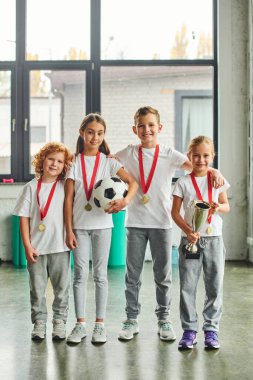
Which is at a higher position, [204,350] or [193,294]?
[193,294]

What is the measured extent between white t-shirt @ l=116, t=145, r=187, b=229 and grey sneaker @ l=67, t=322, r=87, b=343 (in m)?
0.62

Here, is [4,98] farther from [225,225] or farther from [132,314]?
[132,314]

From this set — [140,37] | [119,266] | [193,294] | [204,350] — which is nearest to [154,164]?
[193,294]

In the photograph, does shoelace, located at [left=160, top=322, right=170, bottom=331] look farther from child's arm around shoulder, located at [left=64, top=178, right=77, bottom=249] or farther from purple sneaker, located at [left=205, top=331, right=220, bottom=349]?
child's arm around shoulder, located at [left=64, top=178, right=77, bottom=249]

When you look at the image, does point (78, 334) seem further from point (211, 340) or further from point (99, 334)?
point (211, 340)

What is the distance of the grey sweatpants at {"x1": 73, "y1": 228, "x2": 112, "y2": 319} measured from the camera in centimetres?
307

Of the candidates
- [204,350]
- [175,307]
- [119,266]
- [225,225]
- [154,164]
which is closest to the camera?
[204,350]

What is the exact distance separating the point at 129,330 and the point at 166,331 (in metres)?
0.21

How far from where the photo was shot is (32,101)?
690 cm

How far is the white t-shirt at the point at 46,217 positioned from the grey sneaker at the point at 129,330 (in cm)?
55

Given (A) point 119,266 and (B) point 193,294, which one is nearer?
(B) point 193,294

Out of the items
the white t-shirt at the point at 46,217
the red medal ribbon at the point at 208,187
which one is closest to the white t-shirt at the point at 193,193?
the red medal ribbon at the point at 208,187

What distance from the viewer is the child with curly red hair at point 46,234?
3076 millimetres

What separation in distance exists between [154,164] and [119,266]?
321 centimetres
